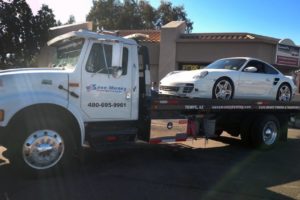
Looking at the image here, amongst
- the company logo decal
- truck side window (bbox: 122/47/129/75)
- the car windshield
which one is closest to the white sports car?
the car windshield

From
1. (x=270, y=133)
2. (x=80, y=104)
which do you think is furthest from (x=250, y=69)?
(x=80, y=104)

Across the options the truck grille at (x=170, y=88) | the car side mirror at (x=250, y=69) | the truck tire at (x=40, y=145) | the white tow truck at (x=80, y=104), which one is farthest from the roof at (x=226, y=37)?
the truck tire at (x=40, y=145)

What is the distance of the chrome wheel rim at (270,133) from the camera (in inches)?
426

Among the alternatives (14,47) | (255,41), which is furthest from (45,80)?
(14,47)

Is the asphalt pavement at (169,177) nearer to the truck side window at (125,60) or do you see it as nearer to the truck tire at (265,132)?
the truck tire at (265,132)

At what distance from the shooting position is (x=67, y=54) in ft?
25.6

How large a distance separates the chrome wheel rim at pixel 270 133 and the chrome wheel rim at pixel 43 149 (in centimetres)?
586

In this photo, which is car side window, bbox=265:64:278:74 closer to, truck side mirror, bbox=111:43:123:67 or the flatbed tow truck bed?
the flatbed tow truck bed

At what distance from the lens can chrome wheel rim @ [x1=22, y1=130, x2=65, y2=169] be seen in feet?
21.8

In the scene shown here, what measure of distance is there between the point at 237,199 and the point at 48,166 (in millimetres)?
3009

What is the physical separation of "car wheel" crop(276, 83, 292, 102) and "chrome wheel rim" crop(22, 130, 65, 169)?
6816 millimetres

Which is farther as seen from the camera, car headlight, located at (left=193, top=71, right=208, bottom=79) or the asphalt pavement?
car headlight, located at (left=193, top=71, right=208, bottom=79)

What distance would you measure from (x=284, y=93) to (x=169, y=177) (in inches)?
225

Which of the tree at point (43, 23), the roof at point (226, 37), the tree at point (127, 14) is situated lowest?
the roof at point (226, 37)
